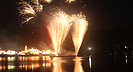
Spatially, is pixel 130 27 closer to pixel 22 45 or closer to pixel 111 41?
pixel 111 41

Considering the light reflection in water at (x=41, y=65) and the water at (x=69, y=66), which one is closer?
the water at (x=69, y=66)

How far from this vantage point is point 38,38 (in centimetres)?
7100

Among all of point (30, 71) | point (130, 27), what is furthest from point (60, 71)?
point (130, 27)

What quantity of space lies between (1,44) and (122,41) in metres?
44.9

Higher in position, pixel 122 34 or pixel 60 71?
pixel 122 34

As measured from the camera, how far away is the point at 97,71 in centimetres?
1356

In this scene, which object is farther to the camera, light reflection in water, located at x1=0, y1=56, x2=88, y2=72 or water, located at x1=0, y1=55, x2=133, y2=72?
light reflection in water, located at x1=0, y1=56, x2=88, y2=72

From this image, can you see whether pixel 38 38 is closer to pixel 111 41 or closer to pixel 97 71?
pixel 111 41

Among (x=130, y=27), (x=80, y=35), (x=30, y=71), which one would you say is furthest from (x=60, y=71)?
(x=130, y=27)

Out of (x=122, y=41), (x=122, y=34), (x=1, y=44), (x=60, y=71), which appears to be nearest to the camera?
(x=60, y=71)

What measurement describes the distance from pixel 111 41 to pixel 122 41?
3775mm

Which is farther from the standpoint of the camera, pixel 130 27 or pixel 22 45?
pixel 22 45

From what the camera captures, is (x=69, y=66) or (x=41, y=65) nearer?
(x=69, y=66)

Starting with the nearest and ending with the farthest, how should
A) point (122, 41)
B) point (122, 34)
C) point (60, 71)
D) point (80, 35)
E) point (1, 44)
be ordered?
point (60, 71) < point (80, 35) < point (122, 41) < point (122, 34) < point (1, 44)
